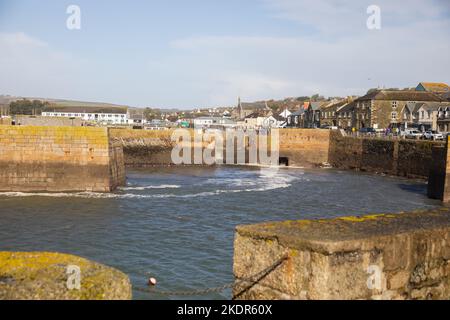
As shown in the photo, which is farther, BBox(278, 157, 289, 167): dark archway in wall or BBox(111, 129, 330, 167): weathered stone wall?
BBox(278, 157, 289, 167): dark archway in wall

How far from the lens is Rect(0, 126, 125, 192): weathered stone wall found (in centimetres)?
2431

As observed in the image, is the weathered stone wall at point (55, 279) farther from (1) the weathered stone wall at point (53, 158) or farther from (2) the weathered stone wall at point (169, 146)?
(2) the weathered stone wall at point (169, 146)

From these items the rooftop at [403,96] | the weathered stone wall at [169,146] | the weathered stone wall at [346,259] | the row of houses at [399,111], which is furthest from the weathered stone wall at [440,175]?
the rooftop at [403,96]

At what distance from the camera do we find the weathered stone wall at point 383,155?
3700 centimetres

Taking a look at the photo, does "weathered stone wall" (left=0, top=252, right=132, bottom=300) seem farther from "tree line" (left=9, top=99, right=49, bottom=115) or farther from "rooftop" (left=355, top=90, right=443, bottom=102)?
"tree line" (left=9, top=99, right=49, bottom=115)

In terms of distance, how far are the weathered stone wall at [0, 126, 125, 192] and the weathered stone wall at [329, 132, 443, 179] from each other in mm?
23344

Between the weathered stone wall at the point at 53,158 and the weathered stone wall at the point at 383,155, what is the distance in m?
23.3

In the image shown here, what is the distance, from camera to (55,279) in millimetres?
3592

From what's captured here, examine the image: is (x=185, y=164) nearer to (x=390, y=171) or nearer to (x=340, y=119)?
(x=390, y=171)

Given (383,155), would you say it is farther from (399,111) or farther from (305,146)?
(399,111)

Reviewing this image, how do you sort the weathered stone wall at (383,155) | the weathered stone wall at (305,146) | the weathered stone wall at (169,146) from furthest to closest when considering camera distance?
1. the weathered stone wall at (305,146)
2. the weathered stone wall at (169,146)
3. the weathered stone wall at (383,155)

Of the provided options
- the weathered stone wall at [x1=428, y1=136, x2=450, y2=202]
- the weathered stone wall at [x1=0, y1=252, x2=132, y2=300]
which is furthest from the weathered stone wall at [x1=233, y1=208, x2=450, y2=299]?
the weathered stone wall at [x1=428, y1=136, x2=450, y2=202]
